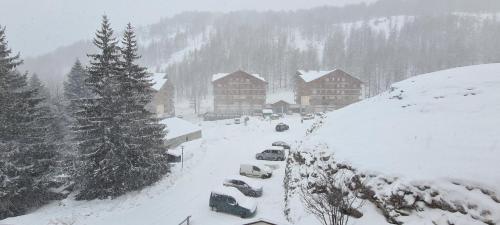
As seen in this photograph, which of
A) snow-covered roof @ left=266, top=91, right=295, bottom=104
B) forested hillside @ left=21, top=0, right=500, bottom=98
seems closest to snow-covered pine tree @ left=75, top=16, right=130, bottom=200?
snow-covered roof @ left=266, top=91, right=295, bottom=104

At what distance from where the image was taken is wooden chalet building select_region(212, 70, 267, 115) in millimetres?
86000

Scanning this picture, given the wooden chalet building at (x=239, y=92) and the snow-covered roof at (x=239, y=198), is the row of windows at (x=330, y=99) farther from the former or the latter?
the snow-covered roof at (x=239, y=198)

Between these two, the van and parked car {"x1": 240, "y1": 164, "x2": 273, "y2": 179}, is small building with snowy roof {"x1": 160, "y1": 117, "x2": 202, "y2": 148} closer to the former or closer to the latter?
the van

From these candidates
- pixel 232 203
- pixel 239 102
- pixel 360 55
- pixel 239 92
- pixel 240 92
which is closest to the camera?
pixel 232 203

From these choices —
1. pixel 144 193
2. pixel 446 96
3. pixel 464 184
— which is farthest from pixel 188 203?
pixel 446 96

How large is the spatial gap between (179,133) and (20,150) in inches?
853

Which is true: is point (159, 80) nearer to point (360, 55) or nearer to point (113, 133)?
point (113, 133)

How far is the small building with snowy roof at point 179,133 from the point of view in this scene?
42.7m

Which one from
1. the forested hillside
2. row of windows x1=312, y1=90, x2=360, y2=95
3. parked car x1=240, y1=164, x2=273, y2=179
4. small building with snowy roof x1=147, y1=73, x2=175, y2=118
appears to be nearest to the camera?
parked car x1=240, y1=164, x2=273, y2=179

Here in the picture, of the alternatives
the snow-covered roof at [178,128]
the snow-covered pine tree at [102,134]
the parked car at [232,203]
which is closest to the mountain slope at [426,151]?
the parked car at [232,203]

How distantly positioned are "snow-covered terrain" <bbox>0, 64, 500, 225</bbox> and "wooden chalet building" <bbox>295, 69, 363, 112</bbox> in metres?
55.8

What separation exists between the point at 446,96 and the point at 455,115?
2.83m

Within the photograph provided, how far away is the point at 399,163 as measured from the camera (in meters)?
15.4

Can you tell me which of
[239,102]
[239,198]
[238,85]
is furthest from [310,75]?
[239,198]
